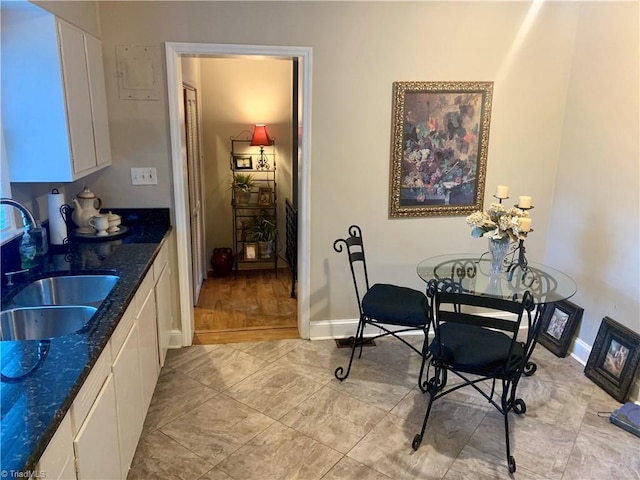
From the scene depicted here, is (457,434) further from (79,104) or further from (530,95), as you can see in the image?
(79,104)

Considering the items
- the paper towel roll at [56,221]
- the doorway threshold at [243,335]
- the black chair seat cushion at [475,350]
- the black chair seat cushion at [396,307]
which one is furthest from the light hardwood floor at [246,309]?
the black chair seat cushion at [475,350]

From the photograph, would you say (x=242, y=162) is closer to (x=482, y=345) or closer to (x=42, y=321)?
(x=42, y=321)

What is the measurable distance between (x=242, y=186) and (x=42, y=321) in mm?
3053

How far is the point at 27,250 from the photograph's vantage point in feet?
7.32

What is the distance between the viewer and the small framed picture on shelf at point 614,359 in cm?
273

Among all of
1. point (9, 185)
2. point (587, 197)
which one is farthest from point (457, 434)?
point (9, 185)

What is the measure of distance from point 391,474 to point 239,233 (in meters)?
3.37

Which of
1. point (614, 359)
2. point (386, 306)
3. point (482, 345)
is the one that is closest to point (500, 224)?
point (482, 345)

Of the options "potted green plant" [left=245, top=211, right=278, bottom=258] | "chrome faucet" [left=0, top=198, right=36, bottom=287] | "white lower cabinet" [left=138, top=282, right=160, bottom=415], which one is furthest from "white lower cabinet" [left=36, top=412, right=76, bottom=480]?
"potted green plant" [left=245, top=211, right=278, bottom=258]

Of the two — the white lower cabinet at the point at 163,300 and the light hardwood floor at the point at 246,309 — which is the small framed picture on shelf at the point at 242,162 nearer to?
the light hardwood floor at the point at 246,309

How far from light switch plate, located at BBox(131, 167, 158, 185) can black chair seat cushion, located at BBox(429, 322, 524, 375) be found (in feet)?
6.59

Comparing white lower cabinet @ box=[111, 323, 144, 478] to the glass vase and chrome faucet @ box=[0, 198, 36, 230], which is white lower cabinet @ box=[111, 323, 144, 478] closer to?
chrome faucet @ box=[0, 198, 36, 230]

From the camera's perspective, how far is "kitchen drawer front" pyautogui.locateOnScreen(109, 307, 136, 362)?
177 centimetres

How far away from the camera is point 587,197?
3.15 meters
